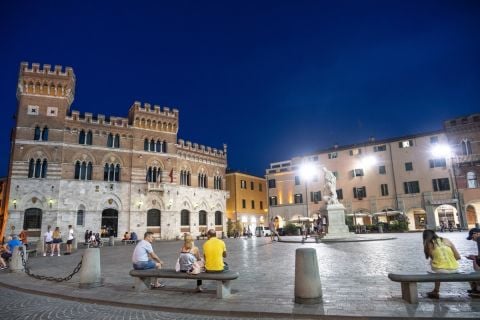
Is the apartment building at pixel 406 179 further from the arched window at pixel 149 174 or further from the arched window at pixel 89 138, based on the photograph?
the arched window at pixel 89 138

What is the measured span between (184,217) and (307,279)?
119ft

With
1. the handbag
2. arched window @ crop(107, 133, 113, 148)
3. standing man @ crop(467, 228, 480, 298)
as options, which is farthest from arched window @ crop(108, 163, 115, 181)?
standing man @ crop(467, 228, 480, 298)

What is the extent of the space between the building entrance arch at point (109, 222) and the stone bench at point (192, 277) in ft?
95.7

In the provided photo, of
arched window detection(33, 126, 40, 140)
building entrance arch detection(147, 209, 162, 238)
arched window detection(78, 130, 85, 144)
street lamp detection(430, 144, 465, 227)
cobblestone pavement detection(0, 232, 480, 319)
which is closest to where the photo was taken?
cobblestone pavement detection(0, 232, 480, 319)

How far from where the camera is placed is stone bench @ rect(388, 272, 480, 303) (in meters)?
5.99

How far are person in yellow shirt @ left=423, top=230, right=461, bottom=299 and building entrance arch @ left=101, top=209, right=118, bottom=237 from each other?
33.9m

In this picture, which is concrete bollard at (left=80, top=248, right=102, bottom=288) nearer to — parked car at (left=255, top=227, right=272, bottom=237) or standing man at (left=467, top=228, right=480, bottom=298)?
standing man at (left=467, top=228, right=480, bottom=298)

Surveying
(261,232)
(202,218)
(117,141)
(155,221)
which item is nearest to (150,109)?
(117,141)

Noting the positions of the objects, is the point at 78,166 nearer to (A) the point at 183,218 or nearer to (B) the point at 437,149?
(A) the point at 183,218

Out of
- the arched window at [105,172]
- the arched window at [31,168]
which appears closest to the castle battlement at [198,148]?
the arched window at [105,172]

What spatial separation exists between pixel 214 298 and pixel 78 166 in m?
32.5

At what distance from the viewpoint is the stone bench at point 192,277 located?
7184 mm

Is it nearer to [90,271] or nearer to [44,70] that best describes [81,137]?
[44,70]

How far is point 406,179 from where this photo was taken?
41.7 m
